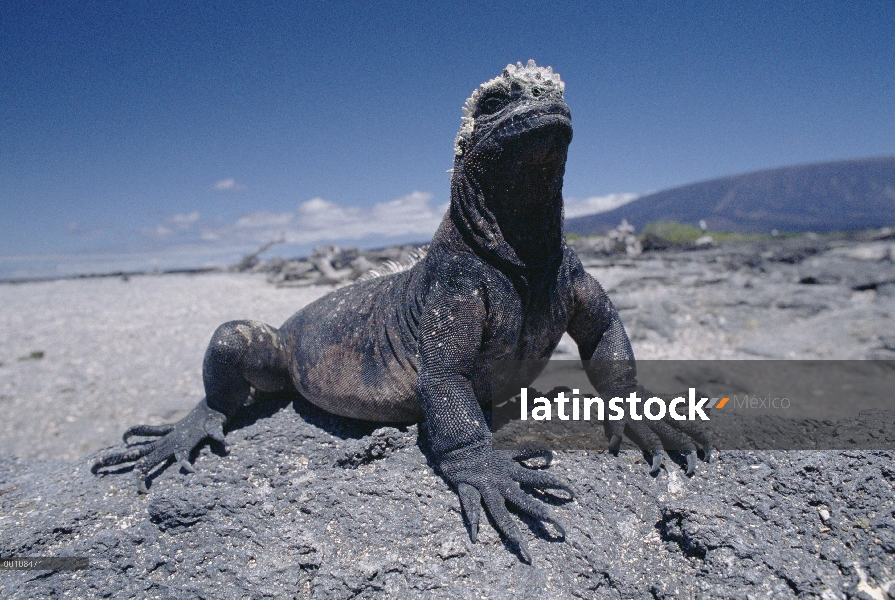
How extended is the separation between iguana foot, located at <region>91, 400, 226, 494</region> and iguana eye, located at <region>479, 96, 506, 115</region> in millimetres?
2475

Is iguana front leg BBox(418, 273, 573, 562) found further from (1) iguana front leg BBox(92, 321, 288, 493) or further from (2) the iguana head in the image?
(1) iguana front leg BBox(92, 321, 288, 493)

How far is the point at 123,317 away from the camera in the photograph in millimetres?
11992

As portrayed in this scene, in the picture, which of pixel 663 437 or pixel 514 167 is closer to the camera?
pixel 514 167

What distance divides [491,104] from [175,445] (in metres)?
2.74

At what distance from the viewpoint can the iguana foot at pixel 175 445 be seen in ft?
10.1

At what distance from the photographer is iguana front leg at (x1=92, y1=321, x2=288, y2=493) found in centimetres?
318

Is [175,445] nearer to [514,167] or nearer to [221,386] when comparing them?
[221,386]

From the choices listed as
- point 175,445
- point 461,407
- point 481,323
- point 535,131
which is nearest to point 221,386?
point 175,445

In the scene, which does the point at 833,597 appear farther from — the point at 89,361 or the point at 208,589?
the point at 89,361

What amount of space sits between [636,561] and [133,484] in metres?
2.80

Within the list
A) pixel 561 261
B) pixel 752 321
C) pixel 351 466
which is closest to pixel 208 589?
pixel 351 466

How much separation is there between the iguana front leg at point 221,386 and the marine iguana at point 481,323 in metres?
0.01

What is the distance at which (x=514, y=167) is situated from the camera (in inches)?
90.7

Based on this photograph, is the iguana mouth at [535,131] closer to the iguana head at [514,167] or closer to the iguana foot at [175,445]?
the iguana head at [514,167]
